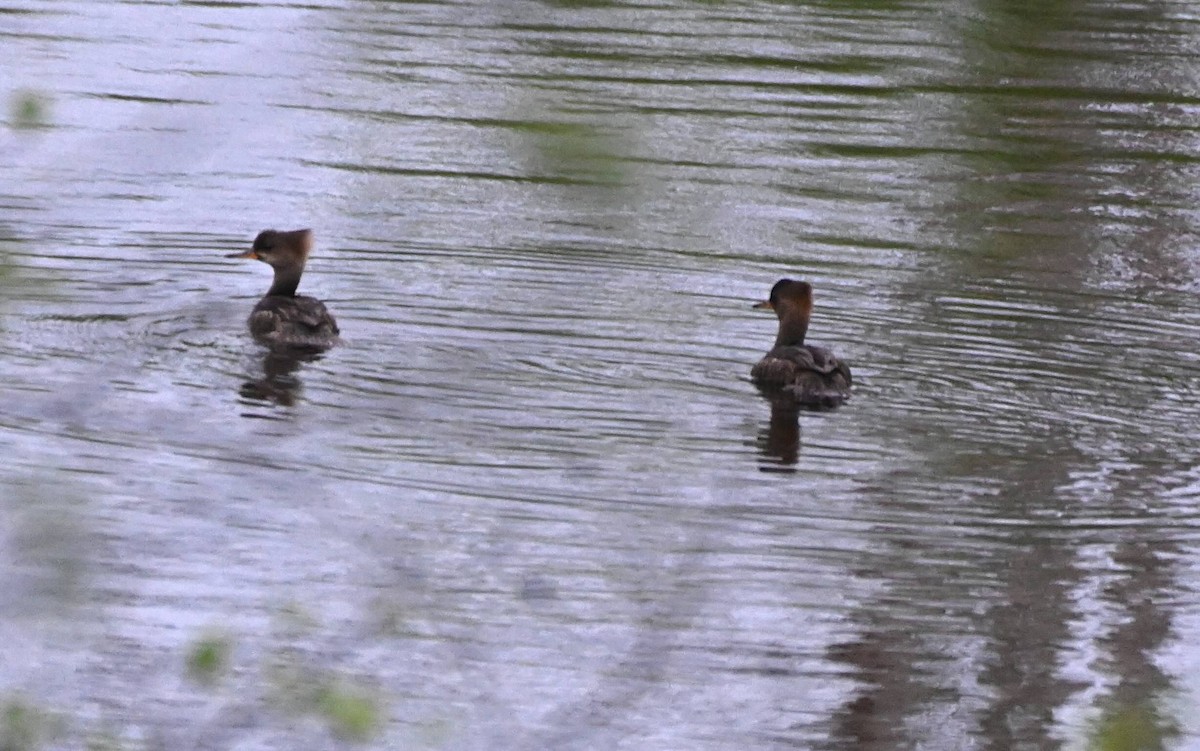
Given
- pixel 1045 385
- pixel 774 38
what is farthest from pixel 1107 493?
pixel 774 38

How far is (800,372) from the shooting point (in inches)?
385

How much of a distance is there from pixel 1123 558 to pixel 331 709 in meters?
5.01

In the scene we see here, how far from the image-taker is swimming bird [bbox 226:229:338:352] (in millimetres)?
10234

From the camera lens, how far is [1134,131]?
1589 cm

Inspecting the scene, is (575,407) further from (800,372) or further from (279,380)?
(279,380)

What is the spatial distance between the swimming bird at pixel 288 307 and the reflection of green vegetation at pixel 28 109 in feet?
20.1

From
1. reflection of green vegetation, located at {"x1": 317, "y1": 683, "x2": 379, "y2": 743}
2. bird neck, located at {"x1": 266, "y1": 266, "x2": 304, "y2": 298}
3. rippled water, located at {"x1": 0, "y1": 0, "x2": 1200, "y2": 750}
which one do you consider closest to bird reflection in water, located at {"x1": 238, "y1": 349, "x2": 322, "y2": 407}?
rippled water, located at {"x1": 0, "y1": 0, "x2": 1200, "y2": 750}

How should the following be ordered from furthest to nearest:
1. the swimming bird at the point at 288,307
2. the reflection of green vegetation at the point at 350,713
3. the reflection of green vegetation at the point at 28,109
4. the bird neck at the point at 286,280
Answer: the bird neck at the point at 286,280 → the swimming bird at the point at 288,307 → the reflection of green vegetation at the point at 28,109 → the reflection of green vegetation at the point at 350,713

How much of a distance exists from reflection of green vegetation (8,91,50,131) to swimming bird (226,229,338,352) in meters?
6.14

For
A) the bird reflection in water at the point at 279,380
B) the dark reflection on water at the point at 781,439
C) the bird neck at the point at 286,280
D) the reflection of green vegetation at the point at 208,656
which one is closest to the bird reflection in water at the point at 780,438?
the dark reflection on water at the point at 781,439

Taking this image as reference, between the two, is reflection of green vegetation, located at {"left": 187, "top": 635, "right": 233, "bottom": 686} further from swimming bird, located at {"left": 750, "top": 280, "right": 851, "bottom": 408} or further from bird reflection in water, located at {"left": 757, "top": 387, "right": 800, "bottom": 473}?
swimming bird, located at {"left": 750, "top": 280, "right": 851, "bottom": 408}

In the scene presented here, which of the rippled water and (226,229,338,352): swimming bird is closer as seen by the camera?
the rippled water

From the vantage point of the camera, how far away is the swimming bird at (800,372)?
9.77 metres

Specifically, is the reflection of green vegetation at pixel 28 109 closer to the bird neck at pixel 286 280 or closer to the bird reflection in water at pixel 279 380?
the bird reflection in water at pixel 279 380
